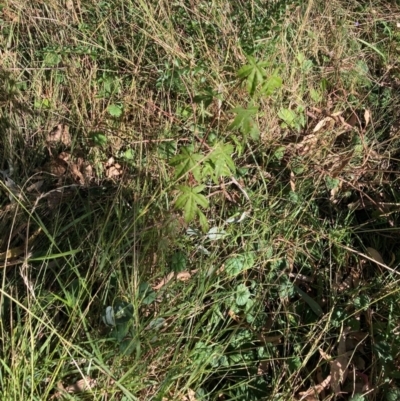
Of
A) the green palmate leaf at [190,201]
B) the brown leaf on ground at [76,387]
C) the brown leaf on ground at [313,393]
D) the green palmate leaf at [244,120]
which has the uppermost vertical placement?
the green palmate leaf at [244,120]

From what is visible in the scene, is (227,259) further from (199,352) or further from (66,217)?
(66,217)

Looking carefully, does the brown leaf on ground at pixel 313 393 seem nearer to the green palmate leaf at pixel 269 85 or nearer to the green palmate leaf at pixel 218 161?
the green palmate leaf at pixel 218 161

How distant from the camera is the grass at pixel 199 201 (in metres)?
1.61

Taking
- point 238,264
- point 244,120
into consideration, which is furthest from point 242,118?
point 238,264

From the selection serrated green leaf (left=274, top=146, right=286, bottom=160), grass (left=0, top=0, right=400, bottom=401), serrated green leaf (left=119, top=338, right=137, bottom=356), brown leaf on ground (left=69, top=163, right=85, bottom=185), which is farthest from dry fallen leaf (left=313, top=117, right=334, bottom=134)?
serrated green leaf (left=119, top=338, right=137, bottom=356)

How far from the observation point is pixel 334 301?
1.80 m

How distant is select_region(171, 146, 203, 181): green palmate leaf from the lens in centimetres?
171

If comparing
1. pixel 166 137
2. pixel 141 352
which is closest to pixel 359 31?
pixel 166 137

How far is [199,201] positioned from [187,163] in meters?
0.14

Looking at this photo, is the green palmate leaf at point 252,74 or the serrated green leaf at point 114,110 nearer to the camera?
the green palmate leaf at point 252,74

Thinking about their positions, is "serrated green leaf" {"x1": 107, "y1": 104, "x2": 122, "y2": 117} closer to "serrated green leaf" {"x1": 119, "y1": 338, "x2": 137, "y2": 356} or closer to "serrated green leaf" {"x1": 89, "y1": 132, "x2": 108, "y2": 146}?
"serrated green leaf" {"x1": 89, "y1": 132, "x2": 108, "y2": 146}

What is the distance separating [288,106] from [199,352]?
1124 mm

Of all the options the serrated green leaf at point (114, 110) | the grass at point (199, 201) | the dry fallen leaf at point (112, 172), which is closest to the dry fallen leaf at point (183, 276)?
the grass at point (199, 201)

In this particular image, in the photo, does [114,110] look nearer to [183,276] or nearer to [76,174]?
[76,174]
